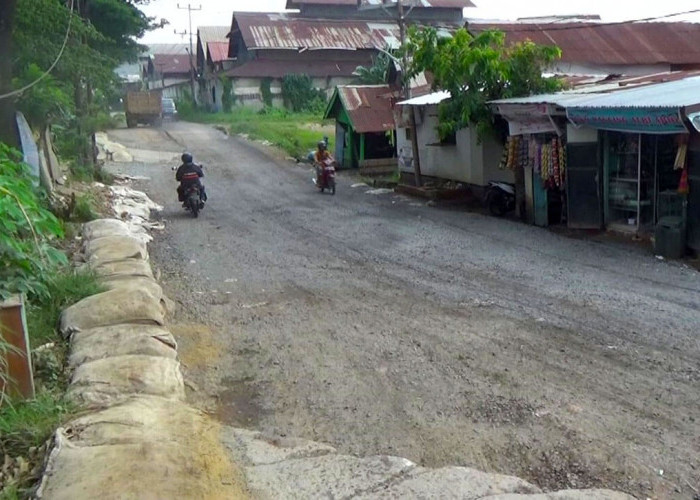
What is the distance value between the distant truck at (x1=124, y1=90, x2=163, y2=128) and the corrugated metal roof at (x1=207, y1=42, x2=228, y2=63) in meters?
6.97

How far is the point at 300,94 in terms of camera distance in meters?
41.3

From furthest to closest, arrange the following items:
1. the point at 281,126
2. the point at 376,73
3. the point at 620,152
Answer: the point at 281,126, the point at 376,73, the point at 620,152

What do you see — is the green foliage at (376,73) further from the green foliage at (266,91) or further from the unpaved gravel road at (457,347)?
the unpaved gravel road at (457,347)

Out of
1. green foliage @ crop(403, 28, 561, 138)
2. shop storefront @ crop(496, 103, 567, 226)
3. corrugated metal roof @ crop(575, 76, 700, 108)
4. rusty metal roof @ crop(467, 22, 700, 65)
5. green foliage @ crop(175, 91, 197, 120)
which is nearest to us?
corrugated metal roof @ crop(575, 76, 700, 108)

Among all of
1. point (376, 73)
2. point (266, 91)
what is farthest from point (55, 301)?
point (266, 91)

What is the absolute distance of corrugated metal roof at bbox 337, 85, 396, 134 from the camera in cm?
2373

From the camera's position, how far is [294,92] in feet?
135

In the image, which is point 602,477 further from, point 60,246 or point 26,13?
point 26,13

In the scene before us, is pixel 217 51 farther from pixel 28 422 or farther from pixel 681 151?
pixel 28 422

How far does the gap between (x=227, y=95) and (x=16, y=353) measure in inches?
1510

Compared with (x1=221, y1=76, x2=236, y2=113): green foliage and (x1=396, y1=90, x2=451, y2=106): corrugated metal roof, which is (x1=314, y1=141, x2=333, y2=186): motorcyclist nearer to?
(x1=396, y1=90, x2=451, y2=106): corrugated metal roof

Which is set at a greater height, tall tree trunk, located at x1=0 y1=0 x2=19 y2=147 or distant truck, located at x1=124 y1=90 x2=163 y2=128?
tall tree trunk, located at x1=0 y1=0 x2=19 y2=147

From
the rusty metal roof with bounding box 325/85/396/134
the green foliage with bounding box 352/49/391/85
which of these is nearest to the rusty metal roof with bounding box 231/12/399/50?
the green foliage with bounding box 352/49/391/85

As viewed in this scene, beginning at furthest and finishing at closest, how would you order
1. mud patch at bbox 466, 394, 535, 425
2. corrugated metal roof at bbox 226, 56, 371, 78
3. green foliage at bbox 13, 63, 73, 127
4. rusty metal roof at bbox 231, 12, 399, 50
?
rusty metal roof at bbox 231, 12, 399, 50 < corrugated metal roof at bbox 226, 56, 371, 78 < green foliage at bbox 13, 63, 73, 127 < mud patch at bbox 466, 394, 535, 425
